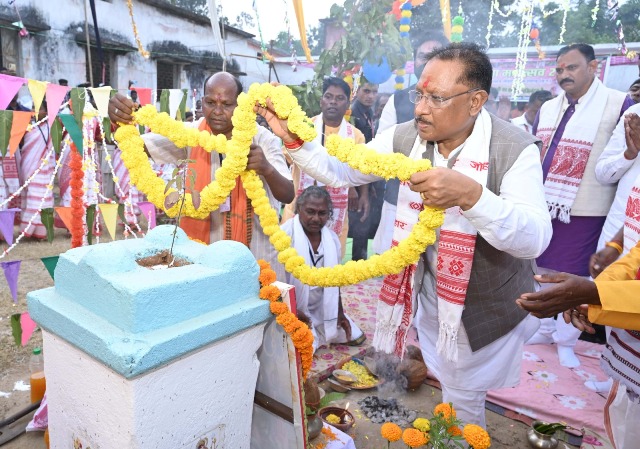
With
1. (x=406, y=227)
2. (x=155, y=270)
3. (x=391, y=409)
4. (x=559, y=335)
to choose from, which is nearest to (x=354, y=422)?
(x=391, y=409)

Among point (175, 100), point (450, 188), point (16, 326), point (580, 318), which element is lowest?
point (16, 326)

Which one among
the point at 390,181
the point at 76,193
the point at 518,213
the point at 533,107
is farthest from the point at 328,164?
the point at 533,107

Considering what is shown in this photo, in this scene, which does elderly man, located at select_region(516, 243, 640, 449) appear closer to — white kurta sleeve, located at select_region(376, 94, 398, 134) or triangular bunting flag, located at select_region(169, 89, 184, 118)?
white kurta sleeve, located at select_region(376, 94, 398, 134)

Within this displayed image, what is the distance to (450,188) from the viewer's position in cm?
199

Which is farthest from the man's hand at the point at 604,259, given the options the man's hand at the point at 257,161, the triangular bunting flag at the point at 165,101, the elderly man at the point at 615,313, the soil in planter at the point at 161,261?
the triangular bunting flag at the point at 165,101

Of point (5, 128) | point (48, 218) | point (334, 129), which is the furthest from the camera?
point (334, 129)

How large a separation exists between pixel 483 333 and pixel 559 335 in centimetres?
243

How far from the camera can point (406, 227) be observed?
271 cm

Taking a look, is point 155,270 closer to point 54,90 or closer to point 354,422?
point 354,422

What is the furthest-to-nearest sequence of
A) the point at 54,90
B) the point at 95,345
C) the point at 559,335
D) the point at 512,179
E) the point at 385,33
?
1. the point at 385,33
2. the point at 559,335
3. the point at 54,90
4. the point at 512,179
5. the point at 95,345

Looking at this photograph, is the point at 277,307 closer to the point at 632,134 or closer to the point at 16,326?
the point at 16,326

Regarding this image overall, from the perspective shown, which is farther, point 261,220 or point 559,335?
point 559,335

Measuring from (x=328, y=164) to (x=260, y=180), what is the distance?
22.5 inches

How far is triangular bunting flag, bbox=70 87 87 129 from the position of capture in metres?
3.40
